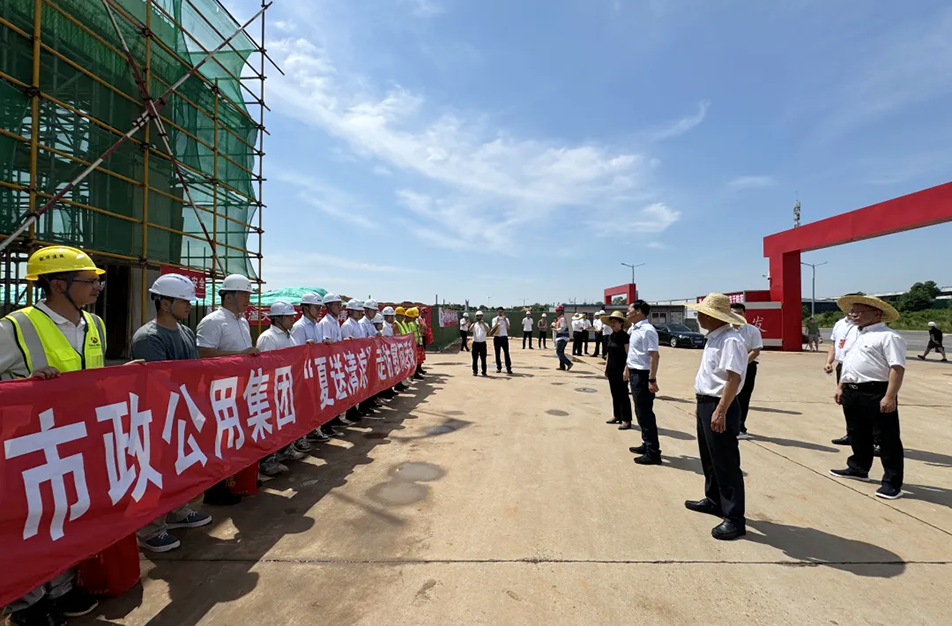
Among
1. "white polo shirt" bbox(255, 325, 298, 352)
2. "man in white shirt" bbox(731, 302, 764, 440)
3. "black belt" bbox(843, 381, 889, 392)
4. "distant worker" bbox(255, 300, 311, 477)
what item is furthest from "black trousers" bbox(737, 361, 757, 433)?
"white polo shirt" bbox(255, 325, 298, 352)

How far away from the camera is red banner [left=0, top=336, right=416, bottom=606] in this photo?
2.05 metres

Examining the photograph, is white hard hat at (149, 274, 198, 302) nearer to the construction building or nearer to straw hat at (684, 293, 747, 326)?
the construction building

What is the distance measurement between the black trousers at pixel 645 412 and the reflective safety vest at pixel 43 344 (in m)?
4.74

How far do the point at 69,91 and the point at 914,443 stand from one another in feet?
40.2

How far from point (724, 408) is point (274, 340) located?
4.35 metres

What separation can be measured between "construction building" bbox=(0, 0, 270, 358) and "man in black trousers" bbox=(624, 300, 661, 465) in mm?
6678

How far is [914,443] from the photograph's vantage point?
221 inches

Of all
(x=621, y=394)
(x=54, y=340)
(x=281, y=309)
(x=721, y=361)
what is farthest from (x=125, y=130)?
(x=721, y=361)

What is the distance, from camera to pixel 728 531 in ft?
10.4

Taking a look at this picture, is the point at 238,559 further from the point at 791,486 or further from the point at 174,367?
the point at 791,486

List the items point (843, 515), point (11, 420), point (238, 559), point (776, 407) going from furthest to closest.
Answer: point (776, 407), point (843, 515), point (238, 559), point (11, 420)

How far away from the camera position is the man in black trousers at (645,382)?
4.77 meters

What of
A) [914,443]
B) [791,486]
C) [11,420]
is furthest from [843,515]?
[11,420]

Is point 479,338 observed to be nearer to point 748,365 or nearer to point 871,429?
point 748,365
